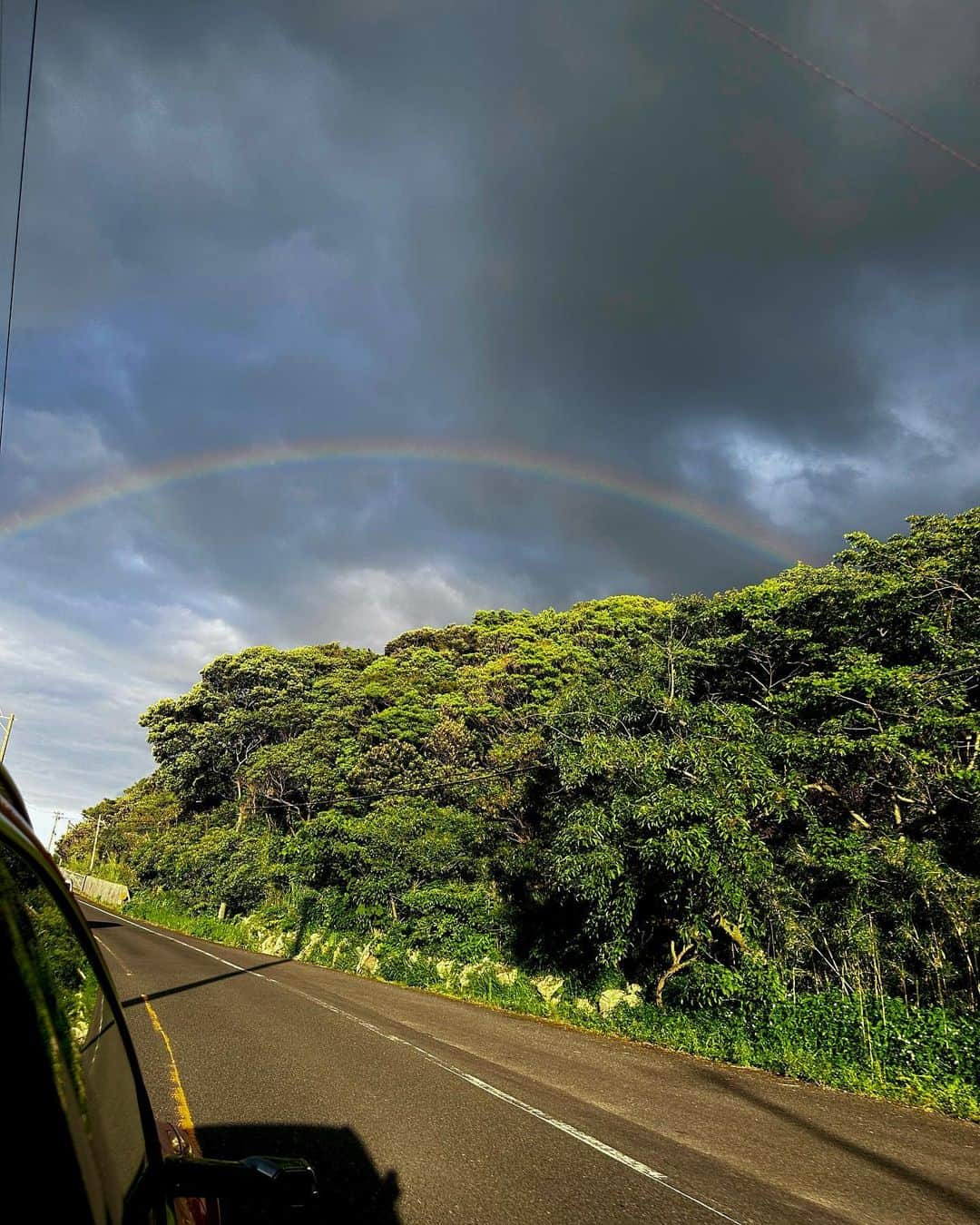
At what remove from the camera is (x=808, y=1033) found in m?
10.3

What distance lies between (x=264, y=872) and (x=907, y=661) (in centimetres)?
2913

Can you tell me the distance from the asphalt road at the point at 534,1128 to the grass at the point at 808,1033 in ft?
1.54

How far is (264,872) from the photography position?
34188 millimetres

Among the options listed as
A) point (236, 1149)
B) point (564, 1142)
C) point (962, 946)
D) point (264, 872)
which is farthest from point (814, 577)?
point (264, 872)

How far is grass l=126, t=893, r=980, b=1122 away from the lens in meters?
8.57

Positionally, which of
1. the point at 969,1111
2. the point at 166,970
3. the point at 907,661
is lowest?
the point at 166,970

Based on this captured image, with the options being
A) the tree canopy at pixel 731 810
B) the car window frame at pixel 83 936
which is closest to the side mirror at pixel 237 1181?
the car window frame at pixel 83 936

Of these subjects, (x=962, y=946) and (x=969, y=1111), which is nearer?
(x=969, y=1111)

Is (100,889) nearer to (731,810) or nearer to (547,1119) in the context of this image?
(731,810)

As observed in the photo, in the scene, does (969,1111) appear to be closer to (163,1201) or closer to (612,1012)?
(612,1012)

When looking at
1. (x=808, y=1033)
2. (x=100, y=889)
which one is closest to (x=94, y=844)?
(x=100, y=889)

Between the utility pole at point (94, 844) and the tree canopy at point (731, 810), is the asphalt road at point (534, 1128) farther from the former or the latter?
the utility pole at point (94, 844)

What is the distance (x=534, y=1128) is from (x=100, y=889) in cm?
6530

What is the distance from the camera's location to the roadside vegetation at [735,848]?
10883 mm
